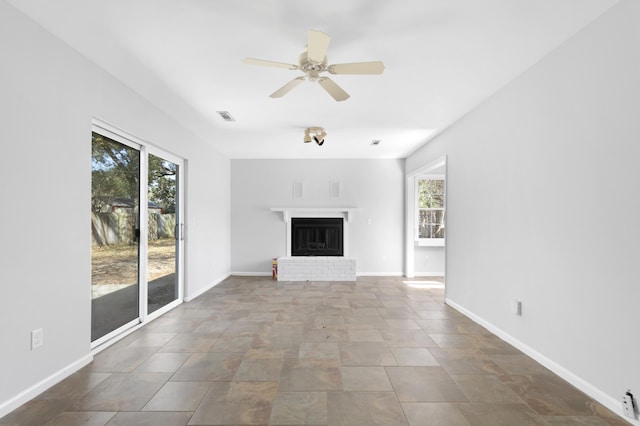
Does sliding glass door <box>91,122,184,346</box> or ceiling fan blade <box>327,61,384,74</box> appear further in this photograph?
sliding glass door <box>91,122,184,346</box>

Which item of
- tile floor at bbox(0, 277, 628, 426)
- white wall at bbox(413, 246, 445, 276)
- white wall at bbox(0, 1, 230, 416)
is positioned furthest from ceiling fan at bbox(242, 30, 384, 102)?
white wall at bbox(413, 246, 445, 276)

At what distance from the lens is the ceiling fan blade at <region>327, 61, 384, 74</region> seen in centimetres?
224

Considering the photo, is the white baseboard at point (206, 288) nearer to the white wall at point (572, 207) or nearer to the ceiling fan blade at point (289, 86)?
the ceiling fan blade at point (289, 86)

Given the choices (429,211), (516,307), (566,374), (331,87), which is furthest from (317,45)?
(429,211)

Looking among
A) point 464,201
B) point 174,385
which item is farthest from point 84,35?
point 464,201

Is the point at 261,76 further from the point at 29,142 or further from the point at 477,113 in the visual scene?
the point at 477,113

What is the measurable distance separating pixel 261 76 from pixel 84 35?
4.44 feet

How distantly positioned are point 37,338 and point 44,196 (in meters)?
1.00

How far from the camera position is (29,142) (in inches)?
82.6

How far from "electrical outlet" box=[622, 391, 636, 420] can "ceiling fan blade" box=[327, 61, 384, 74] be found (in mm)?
2635

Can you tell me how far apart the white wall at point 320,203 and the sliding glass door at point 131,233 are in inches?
90.6

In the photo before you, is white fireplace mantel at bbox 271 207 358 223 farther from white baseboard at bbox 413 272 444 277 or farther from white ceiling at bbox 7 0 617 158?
white ceiling at bbox 7 0 617 158

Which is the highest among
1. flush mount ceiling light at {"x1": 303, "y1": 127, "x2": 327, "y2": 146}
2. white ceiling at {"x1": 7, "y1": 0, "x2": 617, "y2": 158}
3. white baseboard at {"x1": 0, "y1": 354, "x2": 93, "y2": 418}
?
white ceiling at {"x1": 7, "y1": 0, "x2": 617, "y2": 158}

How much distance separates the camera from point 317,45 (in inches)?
81.7
